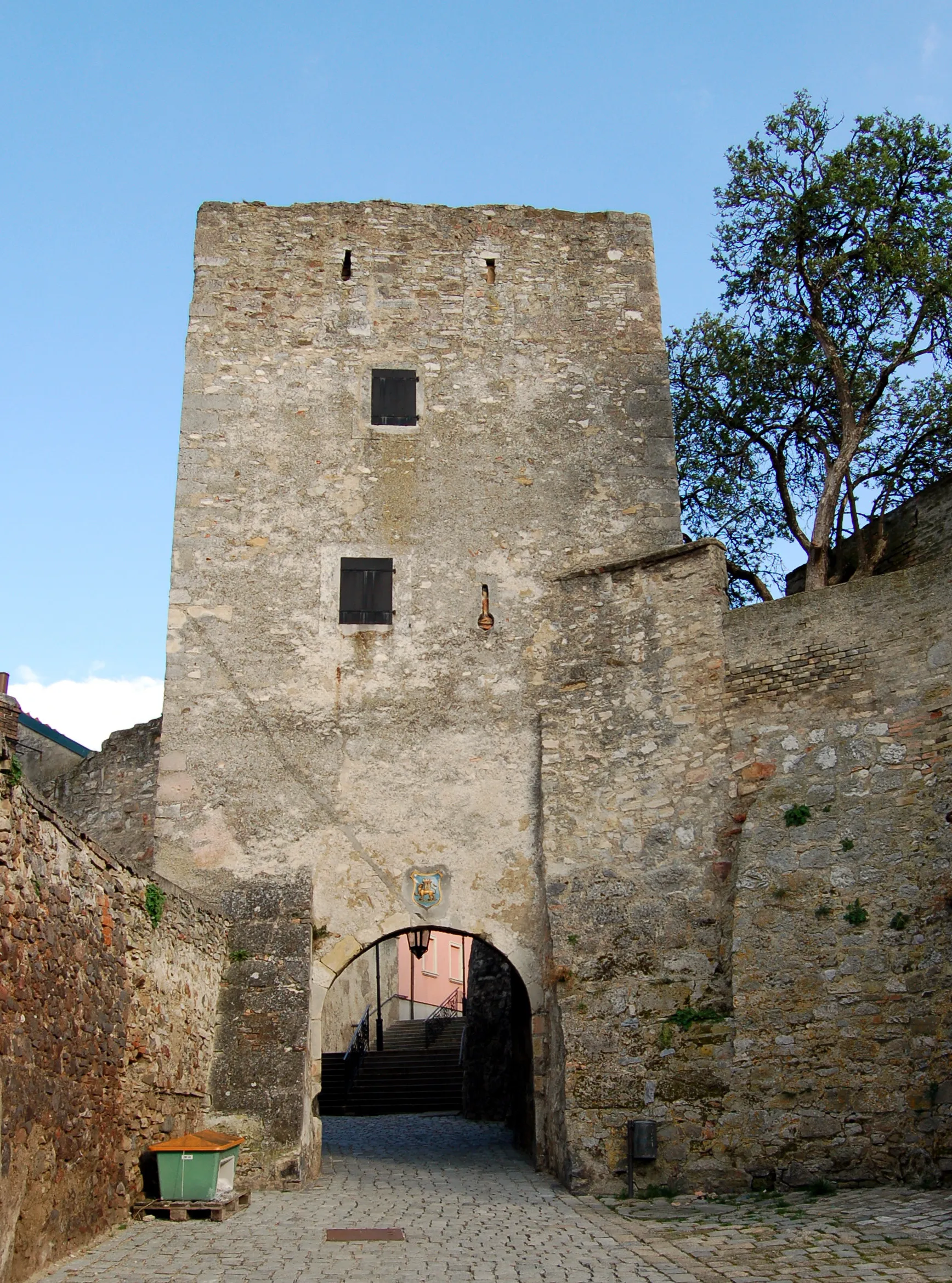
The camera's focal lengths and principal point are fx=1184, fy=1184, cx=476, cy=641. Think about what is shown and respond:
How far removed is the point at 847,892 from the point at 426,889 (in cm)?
389

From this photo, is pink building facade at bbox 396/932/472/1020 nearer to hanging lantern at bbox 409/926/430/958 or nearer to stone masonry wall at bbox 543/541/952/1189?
hanging lantern at bbox 409/926/430/958

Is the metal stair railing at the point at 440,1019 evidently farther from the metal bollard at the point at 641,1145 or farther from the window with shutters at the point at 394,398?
the window with shutters at the point at 394,398

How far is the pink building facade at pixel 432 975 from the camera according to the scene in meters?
28.2

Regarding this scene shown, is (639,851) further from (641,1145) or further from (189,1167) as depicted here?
(189,1167)

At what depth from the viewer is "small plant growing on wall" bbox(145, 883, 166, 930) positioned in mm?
8938

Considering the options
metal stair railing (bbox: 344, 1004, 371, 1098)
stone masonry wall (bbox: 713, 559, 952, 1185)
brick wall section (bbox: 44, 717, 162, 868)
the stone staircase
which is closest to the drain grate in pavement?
stone masonry wall (bbox: 713, 559, 952, 1185)

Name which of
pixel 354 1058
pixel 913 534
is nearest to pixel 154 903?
pixel 913 534

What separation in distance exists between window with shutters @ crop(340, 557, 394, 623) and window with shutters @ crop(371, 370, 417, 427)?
5.64 feet

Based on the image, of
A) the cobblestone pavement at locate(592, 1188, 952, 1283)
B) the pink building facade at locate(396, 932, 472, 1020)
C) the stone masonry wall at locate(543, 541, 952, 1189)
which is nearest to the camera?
the cobblestone pavement at locate(592, 1188, 952, 1283)

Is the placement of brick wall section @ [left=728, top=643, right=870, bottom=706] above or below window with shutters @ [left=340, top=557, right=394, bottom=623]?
below

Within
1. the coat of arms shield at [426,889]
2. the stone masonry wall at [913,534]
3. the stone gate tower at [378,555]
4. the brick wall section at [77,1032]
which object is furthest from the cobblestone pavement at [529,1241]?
the stone masonry wall at [913,534]

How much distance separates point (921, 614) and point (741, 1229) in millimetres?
5255

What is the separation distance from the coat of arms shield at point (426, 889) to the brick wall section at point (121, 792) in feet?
17.3

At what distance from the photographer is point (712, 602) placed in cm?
1153
